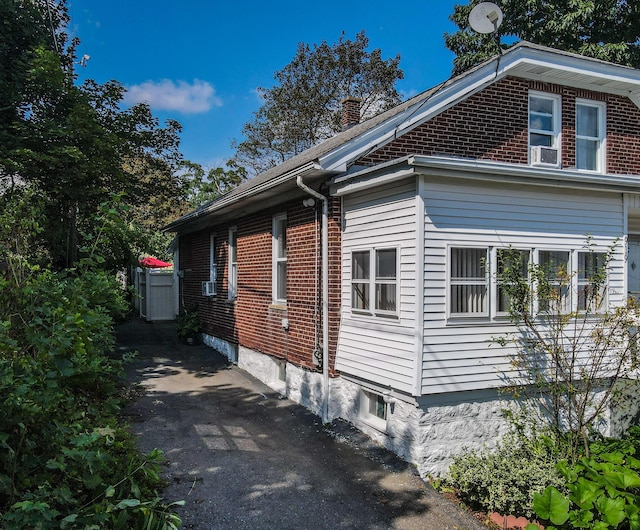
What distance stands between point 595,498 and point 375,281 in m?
3.64

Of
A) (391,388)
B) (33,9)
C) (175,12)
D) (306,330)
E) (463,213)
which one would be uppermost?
(33,9)

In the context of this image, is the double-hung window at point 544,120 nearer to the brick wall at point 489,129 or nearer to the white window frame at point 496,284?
the brick wall at point 489,129

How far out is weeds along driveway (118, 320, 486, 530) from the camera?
5.04 m

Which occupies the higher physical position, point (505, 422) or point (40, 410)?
point (40, 410)

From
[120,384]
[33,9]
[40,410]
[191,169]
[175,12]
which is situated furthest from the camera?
[191,169]

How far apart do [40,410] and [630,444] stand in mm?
6945

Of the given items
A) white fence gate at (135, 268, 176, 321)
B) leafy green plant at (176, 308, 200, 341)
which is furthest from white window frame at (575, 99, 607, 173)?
white fence gate at (135, 268, 176, 321)

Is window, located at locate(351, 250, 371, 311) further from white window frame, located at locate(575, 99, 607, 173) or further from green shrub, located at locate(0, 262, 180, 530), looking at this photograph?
white window frame, located at locate(575, 99, 607, 173)

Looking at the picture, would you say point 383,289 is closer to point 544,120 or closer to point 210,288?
point 544,120

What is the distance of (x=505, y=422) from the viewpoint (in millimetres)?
6832

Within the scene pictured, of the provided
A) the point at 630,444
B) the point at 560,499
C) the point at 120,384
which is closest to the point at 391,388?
the point at 560,499

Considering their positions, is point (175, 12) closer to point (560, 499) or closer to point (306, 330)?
point (306, 330)

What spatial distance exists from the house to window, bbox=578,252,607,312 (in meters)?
0.13

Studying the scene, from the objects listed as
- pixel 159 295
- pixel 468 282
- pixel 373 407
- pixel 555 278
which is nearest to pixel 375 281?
pixel 468 282
